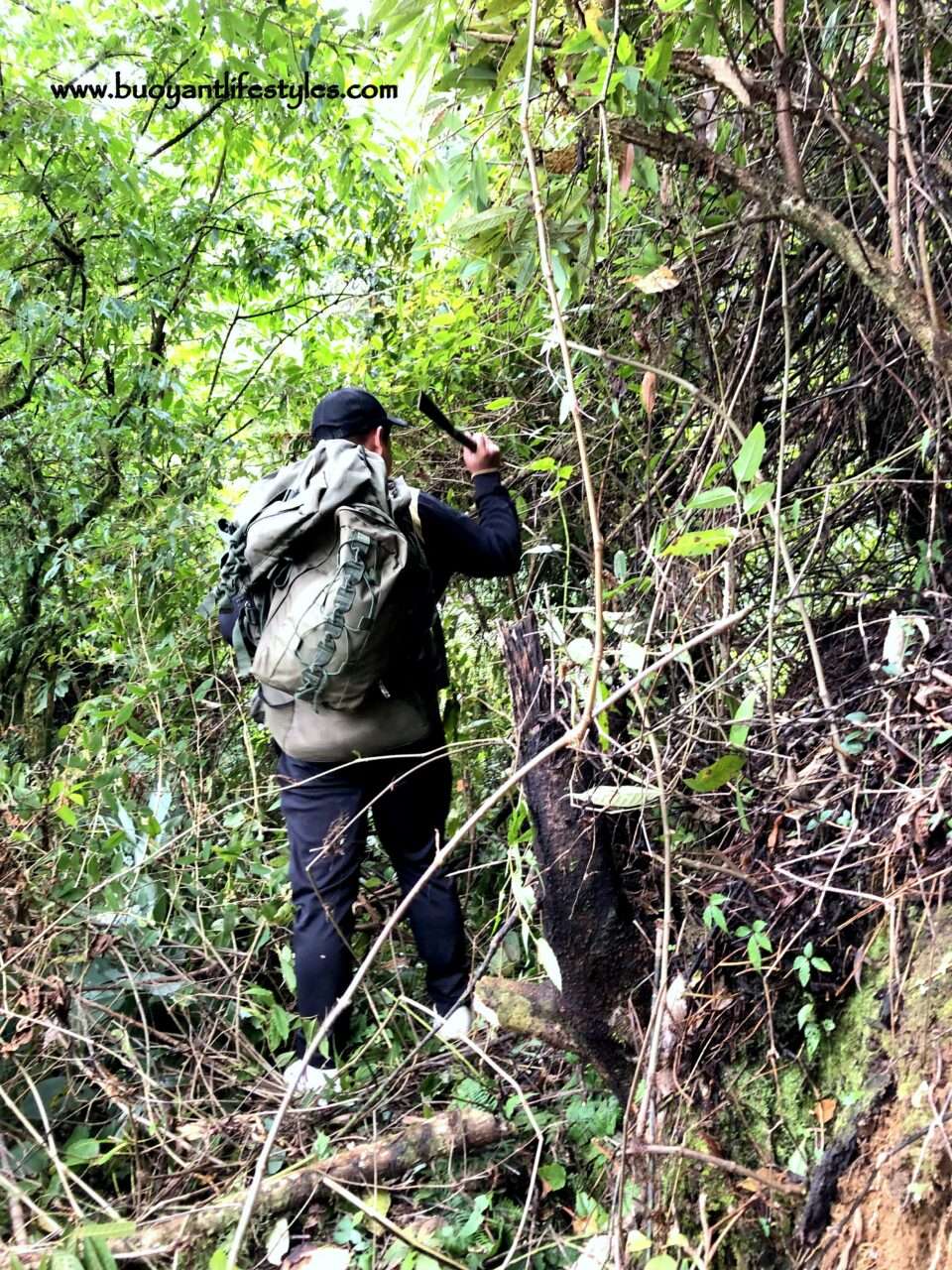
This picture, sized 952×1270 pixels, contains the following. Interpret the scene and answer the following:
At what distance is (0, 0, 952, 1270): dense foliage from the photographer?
1565 millimetres

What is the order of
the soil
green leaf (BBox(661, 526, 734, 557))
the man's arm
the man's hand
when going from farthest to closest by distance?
the man's hand
the man's arm
green leaf (BBox(661, 526, 734, 557))
the soil

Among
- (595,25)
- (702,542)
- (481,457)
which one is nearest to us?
(702,542)

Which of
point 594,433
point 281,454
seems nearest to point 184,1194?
point 594,433

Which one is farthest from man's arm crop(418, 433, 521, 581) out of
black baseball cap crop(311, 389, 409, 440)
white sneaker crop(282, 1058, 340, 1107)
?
white sneaker crop(282, 1058, 340, 1107)

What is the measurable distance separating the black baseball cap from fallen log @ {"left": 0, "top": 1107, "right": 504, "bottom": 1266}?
182cm

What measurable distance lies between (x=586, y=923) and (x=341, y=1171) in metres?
0.80

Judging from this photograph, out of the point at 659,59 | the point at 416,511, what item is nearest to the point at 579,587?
the point at 416,511

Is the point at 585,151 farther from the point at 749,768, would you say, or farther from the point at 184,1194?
the point at 184,1194

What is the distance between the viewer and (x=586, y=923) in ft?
5.80

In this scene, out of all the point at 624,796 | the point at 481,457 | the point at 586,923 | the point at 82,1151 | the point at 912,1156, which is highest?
the point at 481,457

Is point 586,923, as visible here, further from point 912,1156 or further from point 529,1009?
point 912,1156

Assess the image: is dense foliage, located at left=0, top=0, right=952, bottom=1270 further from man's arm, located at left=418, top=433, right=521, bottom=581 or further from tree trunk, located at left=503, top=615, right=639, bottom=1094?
man's arm, located at left=418, top=433, right=521, bottom=581

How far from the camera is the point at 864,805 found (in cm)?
150

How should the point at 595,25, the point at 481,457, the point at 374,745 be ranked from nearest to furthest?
the point at 595,25 < the point at 374,745 < the point at 481,457
